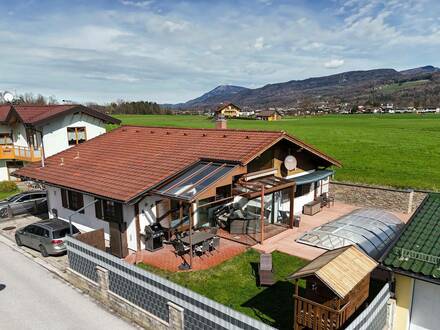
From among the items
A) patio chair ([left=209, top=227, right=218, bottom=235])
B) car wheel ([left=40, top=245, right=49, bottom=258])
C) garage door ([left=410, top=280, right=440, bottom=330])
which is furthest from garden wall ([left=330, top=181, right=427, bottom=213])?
car wheel ([left=40, top=245, right=49, bottom=258])

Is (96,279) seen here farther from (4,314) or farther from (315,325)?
(315,325)

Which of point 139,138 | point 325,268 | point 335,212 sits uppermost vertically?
point 139,138

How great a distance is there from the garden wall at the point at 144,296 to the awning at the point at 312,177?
38.4ft

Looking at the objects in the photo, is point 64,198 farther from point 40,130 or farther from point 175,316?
point 175,316

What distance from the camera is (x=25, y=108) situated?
32.5 metres

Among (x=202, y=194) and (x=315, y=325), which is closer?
(x=315, y=325)

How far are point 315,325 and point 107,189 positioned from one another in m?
11.0

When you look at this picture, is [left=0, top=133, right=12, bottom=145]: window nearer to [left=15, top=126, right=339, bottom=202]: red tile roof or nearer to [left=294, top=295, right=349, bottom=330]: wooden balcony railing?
[left=15, top=126, right=339, bottom=202]: red tile roof

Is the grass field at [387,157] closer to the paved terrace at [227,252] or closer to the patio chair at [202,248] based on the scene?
the paved terrace at [227,252]

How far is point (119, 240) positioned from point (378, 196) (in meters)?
17.7

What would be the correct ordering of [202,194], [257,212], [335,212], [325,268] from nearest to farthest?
[325,268], [202,194], [257,212], [335,212]

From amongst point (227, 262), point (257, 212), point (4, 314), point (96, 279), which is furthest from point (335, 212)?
point (4, 314)

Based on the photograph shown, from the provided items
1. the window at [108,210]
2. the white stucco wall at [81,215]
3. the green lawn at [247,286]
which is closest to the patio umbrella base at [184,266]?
the green lawn at [247,286]

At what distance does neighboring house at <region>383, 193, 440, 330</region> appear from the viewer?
26.7 feet
